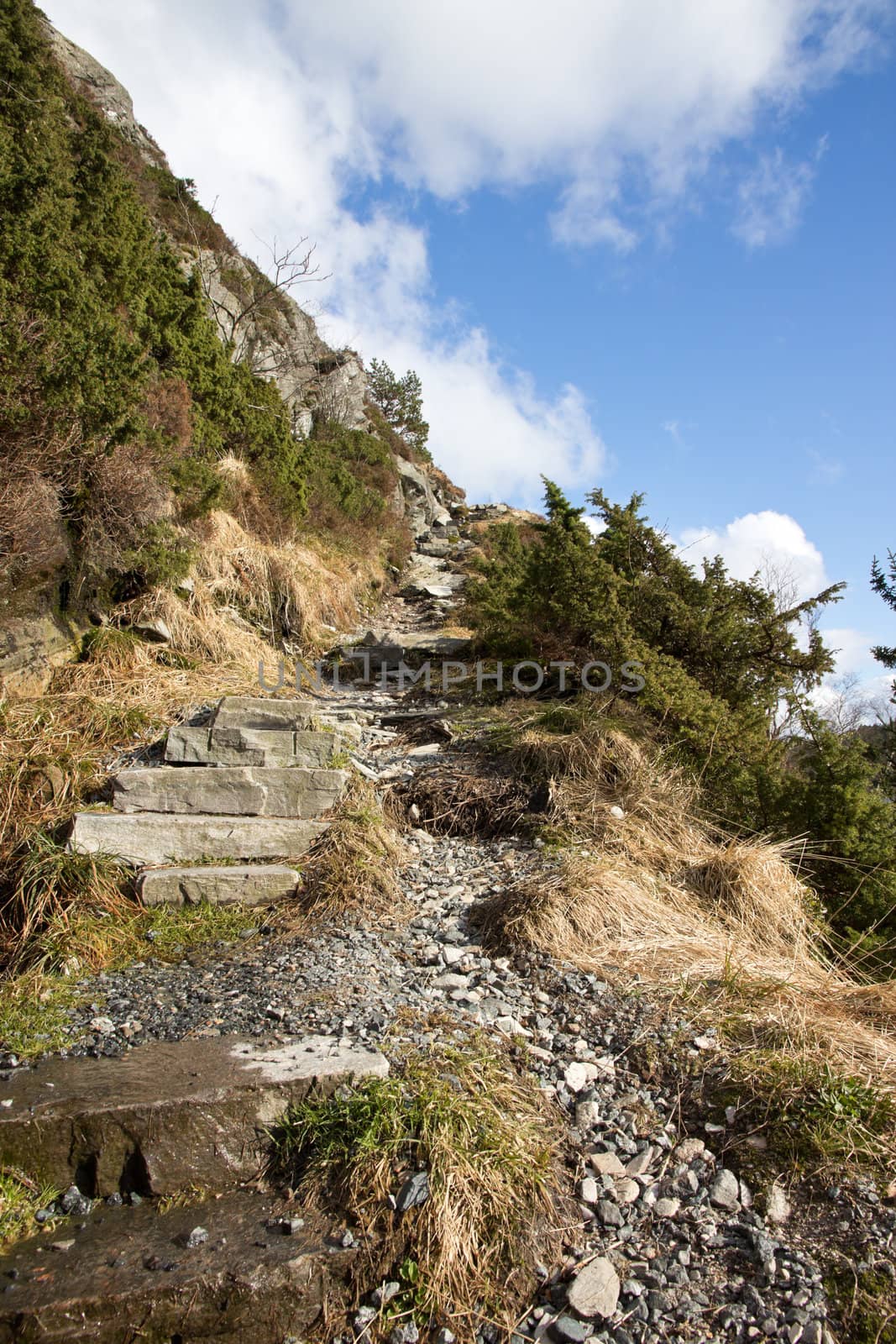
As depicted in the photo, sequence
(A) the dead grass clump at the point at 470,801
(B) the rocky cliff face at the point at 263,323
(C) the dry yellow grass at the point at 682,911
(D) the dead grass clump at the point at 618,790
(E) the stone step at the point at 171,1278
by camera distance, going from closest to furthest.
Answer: (E) the stone step at the point at 171,1278, (C) the dry yellow grass at the point at 682,911, (D) the dead grass clump at the point at 618,790, (A) the dead grass clump at the point at 470,801, (B) the rocky cliff face at the point at 263,323

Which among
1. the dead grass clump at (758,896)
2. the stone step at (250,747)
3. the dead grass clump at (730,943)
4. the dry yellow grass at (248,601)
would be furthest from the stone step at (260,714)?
the dead grass clump at (758,896)

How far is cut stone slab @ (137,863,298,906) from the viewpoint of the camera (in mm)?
3936

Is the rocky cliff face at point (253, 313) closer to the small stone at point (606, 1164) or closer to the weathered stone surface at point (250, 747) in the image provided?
the weathered stone surface at point (250, 747)

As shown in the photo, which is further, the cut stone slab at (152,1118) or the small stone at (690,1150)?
the small stone at (690,1150)

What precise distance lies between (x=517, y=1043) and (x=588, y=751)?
2889 mm

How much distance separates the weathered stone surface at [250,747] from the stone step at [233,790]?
15cm

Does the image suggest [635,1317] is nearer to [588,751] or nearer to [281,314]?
[588,751]

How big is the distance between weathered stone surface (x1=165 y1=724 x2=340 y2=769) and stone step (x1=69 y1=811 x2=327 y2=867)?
500mm

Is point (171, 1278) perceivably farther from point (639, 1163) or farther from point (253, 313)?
point (253, 313)

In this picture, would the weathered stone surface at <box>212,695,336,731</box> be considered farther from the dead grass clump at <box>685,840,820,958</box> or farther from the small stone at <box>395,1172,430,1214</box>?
the small stone at <box>395,1172,430,1214</box>

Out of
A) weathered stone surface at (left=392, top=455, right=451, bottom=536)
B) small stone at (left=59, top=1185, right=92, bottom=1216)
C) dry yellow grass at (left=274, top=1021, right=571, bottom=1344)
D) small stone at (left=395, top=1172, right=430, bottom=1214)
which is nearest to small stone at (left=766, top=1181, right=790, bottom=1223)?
dry yellow grass at (left=274, top=1021, right=571, bottom=1344)

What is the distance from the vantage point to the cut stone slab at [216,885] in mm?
3936

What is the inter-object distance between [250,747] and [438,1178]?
10.6 feet

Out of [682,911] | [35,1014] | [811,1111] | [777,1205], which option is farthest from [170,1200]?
[682,911]
